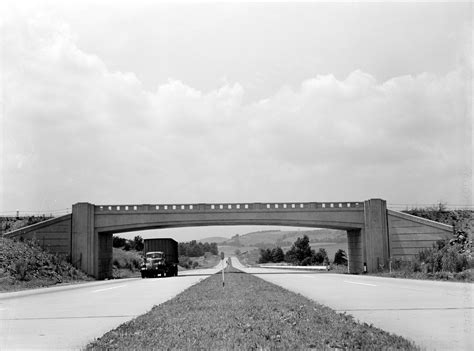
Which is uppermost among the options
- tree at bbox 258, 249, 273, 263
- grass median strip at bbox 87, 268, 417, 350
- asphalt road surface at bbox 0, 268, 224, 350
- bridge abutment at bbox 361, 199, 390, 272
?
bridge abutment at bbox 361, 199, 390, 272

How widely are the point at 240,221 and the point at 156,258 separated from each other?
9.19m

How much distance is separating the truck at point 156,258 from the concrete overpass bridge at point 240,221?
2808 mm

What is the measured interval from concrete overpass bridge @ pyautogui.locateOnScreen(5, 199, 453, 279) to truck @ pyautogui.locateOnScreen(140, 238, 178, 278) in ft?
9.21

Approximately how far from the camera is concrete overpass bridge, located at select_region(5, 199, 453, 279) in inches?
1981

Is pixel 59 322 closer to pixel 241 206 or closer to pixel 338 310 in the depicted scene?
pixel 338 310

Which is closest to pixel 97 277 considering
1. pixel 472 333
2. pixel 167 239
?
pixel 167 239

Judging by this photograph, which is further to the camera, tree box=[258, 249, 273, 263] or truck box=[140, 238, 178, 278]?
tree box=[258, 249, 273, 263]

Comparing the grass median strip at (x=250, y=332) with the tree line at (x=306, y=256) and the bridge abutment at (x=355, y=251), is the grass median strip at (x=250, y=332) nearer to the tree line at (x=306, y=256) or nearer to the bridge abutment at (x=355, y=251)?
the bridge abutment at (x=355, y=251)

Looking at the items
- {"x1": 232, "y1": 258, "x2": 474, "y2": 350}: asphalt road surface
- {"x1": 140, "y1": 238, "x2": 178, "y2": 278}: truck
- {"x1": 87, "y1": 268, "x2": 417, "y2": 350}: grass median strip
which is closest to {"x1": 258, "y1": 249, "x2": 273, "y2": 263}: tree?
{"x1": 140, "y1": 238, "x2": 178, "y2": 278}: truck

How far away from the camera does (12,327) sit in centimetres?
1164

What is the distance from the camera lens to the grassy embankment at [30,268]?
3192 cm

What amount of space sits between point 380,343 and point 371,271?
44.1 m

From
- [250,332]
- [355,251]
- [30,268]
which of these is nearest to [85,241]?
[30,268]

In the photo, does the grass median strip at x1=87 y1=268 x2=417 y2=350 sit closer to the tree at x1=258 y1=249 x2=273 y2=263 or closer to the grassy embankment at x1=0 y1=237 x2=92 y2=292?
the grassy embankment at x1=0 y1=237 x2=92 y2=292
